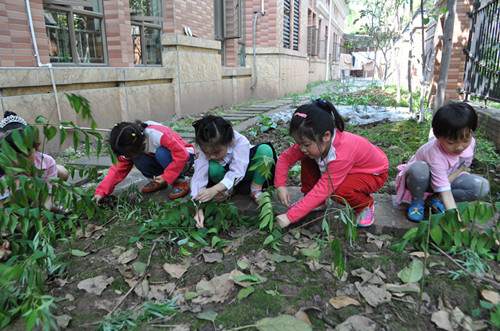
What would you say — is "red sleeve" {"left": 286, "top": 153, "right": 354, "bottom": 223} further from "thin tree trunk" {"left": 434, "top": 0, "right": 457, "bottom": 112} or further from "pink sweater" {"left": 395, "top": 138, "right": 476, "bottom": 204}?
"thin tree trunk" {"left": 434, "top": 0, "right": 457, "bottom": 112}

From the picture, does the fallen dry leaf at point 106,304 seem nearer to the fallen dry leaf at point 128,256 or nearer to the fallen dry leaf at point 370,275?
the fallen dry leaf at point 128,256

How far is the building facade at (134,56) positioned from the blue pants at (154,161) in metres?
0.76

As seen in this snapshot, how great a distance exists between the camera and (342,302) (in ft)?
4.78

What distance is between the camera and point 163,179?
8.41 feet

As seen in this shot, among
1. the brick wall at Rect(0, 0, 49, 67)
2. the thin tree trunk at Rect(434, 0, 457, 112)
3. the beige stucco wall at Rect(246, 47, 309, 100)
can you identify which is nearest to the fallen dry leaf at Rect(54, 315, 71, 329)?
the brick wall at Rect(0, 0, 49, 67)

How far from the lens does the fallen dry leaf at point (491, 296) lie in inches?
56.2

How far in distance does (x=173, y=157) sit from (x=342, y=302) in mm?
1617

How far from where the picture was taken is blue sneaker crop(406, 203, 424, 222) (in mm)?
2092

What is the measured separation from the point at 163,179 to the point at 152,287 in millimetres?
1052

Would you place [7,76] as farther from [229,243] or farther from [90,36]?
[229,243]

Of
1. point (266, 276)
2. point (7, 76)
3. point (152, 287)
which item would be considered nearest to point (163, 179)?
point (152, 287)

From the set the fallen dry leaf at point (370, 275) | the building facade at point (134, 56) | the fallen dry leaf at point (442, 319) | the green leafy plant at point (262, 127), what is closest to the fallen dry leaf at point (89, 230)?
the building facade at point (134, 56)

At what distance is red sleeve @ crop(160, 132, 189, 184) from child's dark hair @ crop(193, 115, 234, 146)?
460 millimetres

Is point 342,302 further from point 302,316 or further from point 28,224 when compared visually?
point 28,224
